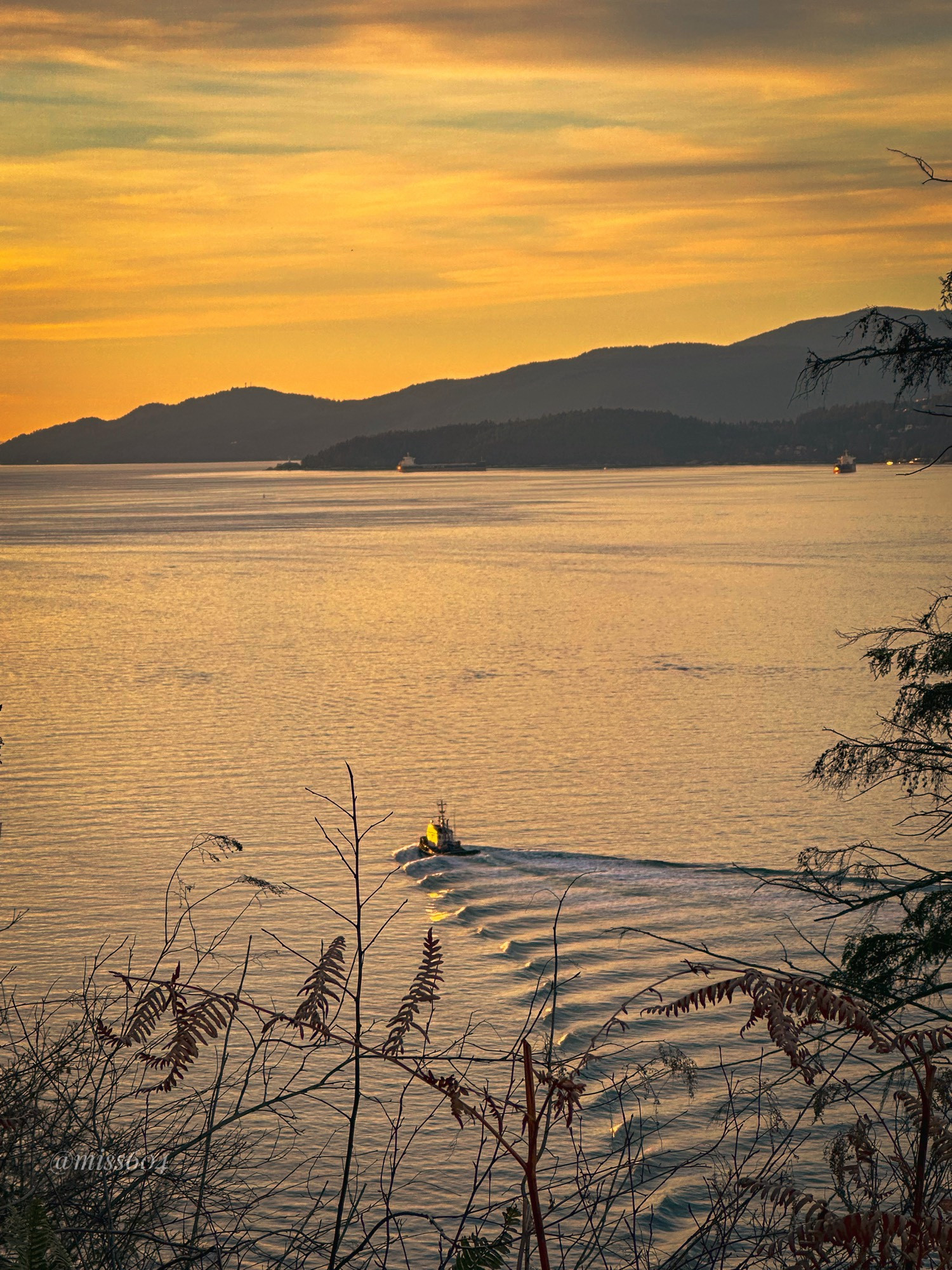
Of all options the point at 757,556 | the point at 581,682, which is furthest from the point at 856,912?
the point at 757,556

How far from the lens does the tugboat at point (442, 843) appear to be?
21.4 metres

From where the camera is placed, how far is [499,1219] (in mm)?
11070

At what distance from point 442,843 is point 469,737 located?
10.2 metres

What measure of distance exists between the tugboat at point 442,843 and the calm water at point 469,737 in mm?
292

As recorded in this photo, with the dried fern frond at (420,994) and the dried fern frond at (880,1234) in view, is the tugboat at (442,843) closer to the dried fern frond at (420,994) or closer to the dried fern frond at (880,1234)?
the dried fern frond at (420,994)

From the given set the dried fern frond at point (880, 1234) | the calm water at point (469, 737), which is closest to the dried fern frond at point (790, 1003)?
the dried fern frond at point (880, 1234)

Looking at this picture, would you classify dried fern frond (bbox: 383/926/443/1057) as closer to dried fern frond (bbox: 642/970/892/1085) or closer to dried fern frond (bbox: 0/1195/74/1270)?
dried fern frond (bbox: 642/970/892/1085)

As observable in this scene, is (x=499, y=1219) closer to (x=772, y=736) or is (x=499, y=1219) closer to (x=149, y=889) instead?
(x=149, y=889)

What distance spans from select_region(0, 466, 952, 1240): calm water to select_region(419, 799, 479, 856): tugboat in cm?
29

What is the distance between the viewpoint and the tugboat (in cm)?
2144

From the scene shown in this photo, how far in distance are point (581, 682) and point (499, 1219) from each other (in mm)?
29028
